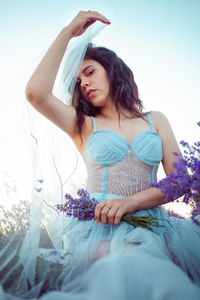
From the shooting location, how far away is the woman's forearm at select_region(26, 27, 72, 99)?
1864mm

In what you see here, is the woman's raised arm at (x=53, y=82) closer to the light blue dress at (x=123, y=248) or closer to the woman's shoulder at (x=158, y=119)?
the light blue dress at (x=123, y=248)

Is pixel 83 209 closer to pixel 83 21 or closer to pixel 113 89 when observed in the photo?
pixel 113 89

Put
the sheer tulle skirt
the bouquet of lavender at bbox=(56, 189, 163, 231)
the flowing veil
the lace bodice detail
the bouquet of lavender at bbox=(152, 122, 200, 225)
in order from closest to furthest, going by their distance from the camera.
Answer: the sheer tulle skirt → the bouquet of lavender at bbox=(152, 122, 200, 225) → the flowing veil → the bouquet of lavender at bbox=(56, 189, 163, 231) → the lace bodice detail

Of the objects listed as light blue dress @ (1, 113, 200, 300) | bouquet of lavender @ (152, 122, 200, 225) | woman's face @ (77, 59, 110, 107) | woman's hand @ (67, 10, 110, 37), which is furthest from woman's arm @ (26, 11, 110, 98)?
bouquet of lavender @ (152, 122, 200, 225)

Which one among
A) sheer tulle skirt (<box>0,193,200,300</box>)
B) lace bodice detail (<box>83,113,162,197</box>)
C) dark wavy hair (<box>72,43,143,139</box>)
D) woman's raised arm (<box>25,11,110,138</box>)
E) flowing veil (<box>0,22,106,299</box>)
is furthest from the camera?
dark wavy hair (<box>72,43,143,139</box>)

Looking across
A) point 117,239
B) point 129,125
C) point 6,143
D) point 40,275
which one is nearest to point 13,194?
point 6,143

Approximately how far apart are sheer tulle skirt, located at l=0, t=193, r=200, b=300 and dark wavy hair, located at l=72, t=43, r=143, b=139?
0.91 metres

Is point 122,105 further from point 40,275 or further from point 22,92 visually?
point 40,275

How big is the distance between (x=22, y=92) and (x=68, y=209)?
3.76ft

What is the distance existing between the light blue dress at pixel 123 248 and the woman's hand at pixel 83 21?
866mm

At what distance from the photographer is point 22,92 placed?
2.16 meters

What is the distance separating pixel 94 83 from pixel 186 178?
5.06 feet

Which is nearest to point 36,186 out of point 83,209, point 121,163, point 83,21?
point 83,209

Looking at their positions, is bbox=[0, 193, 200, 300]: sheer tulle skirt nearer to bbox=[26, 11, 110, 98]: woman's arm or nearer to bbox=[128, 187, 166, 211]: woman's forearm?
bbox=[128, 187, 166, 211]: woman's forearm
